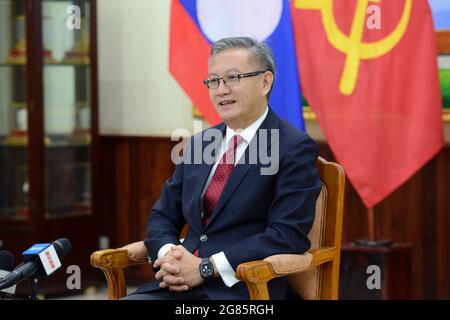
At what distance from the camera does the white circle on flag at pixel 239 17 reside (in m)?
4.04

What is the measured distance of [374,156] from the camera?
3.89 m

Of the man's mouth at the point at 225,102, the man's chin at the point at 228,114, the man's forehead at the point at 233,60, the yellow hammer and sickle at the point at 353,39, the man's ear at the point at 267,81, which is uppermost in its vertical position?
the yellow hammer and sickle at the point at 353,39

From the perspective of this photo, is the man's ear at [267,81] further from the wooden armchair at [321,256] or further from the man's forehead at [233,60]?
the wooden armchair at [321,256]

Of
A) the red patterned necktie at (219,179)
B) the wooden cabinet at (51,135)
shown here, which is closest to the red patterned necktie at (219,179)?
the red patterned necktie at (219,179)

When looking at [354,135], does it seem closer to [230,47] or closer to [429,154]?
[429,154]

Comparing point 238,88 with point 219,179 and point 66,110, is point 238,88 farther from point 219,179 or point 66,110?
point 66,110

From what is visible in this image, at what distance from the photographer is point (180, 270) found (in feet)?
8.74

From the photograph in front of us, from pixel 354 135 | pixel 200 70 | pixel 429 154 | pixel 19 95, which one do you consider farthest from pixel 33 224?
pixel 429 154

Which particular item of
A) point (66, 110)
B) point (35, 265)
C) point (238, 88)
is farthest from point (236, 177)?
point (66, 110)

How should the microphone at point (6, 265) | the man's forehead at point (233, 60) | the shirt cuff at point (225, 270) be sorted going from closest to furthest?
the microphone at point (6, 265), the shirt cuff at point (225, 270), the man's forehead at point (233, 60)

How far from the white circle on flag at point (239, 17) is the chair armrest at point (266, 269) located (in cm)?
168

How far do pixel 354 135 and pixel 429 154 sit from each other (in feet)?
1.19

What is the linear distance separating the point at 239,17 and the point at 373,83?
2.55 ft

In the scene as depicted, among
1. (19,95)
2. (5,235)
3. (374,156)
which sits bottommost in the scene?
(5,235)
